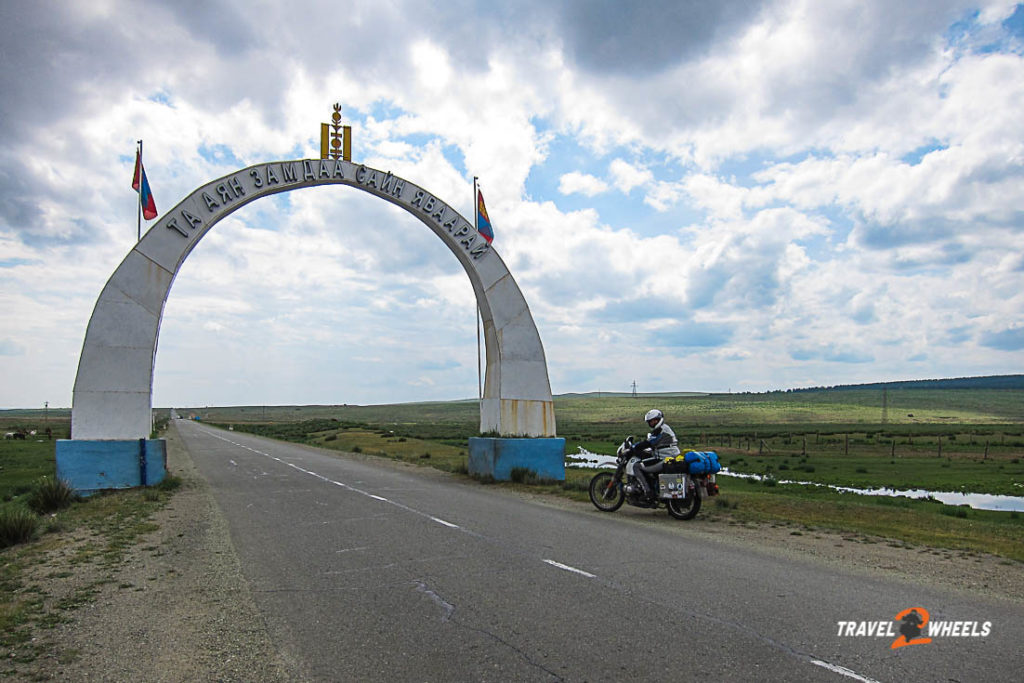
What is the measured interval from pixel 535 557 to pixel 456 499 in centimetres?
672

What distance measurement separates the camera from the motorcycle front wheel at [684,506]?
1302cm

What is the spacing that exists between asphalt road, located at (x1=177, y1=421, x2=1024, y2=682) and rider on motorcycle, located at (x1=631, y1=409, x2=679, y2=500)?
1.22 metres

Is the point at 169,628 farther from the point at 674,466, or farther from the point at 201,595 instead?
the point at 674,466

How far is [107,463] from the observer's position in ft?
56.4

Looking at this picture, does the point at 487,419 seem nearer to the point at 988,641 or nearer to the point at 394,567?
the point at 394,567

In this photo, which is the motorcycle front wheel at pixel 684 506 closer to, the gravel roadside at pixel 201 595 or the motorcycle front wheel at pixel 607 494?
the gravel roadside at pixel 201 595

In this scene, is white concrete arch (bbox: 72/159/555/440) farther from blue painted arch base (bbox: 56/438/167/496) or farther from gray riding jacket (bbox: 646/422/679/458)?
gray riding jacket (bbox: 646/422/679/458)

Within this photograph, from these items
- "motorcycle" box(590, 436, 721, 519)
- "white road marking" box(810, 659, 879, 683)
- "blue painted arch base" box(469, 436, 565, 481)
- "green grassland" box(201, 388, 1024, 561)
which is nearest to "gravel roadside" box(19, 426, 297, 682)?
"white road marking" box(810, 659, 879, 683)

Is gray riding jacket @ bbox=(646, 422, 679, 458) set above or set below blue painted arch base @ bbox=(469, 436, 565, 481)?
above

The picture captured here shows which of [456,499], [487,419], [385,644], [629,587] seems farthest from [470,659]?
[487,419]

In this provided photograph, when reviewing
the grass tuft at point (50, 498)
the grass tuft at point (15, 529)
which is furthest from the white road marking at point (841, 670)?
the grass tuft at point (50, 498)

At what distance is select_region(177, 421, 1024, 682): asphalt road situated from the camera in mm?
5270

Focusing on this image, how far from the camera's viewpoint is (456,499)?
619 inches

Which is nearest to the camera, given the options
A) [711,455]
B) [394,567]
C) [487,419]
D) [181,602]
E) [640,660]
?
[640,660]
